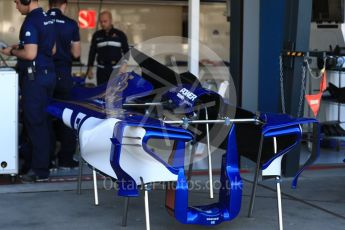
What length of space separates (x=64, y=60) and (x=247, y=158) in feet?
8.39

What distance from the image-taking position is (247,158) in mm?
5594

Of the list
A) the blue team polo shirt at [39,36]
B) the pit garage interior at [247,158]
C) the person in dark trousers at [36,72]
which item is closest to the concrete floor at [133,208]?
the pit garage interior at [247,158]

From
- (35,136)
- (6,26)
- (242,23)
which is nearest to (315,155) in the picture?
(35,136)

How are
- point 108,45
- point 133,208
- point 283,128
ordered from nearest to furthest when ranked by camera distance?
point 283,128 → point 133,208 → point 108,45

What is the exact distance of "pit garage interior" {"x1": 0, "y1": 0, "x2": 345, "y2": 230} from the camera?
5352 millimetres

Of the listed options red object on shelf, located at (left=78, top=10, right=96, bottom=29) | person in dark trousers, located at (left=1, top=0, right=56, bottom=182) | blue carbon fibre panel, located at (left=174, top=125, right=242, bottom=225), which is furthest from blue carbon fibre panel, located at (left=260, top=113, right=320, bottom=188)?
red object on shelf, located at (left=78, top=10, right=96, bottom=29)

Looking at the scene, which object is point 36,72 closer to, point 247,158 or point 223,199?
point 247,158

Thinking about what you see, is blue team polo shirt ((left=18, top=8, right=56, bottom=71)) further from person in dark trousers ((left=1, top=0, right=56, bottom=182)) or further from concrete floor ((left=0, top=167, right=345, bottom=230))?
concrete floor ((left=0, top=167, right=345, bottom=230))

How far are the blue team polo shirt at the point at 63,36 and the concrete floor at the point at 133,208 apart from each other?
134cm

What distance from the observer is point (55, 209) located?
5633 millimetres

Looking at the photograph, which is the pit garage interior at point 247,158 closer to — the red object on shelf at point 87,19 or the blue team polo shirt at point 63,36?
the blue team polo shirt at point 63,36

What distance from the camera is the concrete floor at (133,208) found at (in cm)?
523

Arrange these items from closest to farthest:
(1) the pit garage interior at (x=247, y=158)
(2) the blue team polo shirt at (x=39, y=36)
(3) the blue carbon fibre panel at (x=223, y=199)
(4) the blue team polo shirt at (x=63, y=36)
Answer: (3) the blue carbon fibre panel at (x=223, y=199) → (1) the pit garage interior at (x=247, y=158) → (2) the blue team polo shirt at (x=39, y=36) → (4) the blue team polo shirt at (x=63, y=36)

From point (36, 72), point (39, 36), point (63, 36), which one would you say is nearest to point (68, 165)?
point (36, 72)
